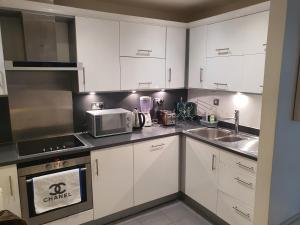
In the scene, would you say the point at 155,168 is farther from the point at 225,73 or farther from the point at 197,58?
the point at 197,58

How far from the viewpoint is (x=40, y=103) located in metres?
2.42

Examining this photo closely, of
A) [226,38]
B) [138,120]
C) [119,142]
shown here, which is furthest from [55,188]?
[226,38]

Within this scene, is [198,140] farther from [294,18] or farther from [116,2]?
[116,2]

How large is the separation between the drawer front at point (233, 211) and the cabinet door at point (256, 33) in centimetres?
141

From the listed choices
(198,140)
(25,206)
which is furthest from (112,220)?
(198,140)

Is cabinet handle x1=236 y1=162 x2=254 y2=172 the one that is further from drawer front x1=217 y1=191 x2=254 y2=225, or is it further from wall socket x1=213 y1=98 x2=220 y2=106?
wall socket x1=213 y1=98 x2=220 y2=106

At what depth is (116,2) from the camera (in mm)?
2691

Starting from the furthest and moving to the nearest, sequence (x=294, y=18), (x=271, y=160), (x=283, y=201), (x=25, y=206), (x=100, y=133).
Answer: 1. (x=100, y=133)
2. (x=25, y=206)
3. (x=283, y=201)
4. (x=271, y=160)
5. (x=294, y=18)

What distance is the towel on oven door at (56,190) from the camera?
1.96 m

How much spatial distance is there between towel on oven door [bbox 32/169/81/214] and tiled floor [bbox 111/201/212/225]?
2.20 ft

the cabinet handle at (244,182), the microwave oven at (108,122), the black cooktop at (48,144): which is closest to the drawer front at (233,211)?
the cabinet handle at (244,182)

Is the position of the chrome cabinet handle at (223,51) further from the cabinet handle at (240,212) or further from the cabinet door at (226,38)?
the cabinet handle at (240,212)

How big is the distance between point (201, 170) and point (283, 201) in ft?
3.95

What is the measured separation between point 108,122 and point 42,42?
1.00 metres
